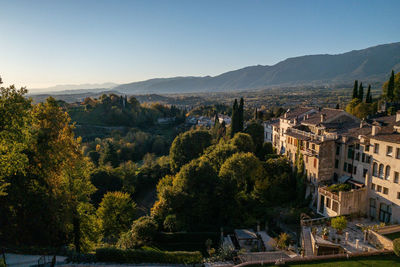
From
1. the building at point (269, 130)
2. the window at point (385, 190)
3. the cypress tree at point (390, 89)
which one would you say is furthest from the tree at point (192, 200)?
the cypress tree at point (390, 89)

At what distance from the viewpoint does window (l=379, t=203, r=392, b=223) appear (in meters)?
25.0

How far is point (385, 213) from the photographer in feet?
83.1

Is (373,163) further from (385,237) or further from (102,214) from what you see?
(102,214)

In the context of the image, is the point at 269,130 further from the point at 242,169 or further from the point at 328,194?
the point at 328,194

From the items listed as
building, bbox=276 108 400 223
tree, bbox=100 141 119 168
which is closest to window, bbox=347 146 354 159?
building, bbox=276 108 400 223

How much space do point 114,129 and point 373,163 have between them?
3267 inches

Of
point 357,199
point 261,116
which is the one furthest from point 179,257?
point 261,116

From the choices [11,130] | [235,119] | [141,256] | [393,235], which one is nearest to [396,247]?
[393,235]

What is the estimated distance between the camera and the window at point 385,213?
82.1 feet

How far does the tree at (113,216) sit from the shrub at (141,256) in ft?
35.9

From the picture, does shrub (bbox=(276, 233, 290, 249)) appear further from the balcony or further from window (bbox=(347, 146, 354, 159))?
window (bbox=(347, 146, 354, 159))

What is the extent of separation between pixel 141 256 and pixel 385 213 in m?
20.6

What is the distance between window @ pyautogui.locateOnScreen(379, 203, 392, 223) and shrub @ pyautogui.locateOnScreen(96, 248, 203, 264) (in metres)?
16.6

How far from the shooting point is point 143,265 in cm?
1995
